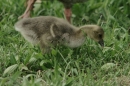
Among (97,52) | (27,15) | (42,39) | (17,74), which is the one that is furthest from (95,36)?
(27,15)

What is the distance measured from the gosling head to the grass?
0.14m

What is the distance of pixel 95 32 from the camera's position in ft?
16.0

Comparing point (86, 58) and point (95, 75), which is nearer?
point (95, 75)

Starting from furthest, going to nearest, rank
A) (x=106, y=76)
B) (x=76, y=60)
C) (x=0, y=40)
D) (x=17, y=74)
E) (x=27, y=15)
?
(x=27, y=15) < (x=0, y=40) < (x=76, y=60) < (x=106, y=76) < (x=17, y=74)

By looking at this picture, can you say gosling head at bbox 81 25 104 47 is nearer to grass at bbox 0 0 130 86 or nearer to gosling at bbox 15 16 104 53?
gosling at bbox 15 16 104 53

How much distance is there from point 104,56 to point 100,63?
0.19 metres

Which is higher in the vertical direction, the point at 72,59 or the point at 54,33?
the point at 54,33

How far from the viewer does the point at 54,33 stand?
4.88 metres

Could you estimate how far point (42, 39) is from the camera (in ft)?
16.2

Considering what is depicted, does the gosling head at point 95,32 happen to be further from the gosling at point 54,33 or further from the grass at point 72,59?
the grass at point 72,59

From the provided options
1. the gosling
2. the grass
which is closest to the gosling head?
the gosling

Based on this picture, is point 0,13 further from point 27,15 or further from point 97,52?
point 97,52

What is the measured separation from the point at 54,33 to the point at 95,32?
42 centimetres

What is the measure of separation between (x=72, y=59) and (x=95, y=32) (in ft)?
1.21
